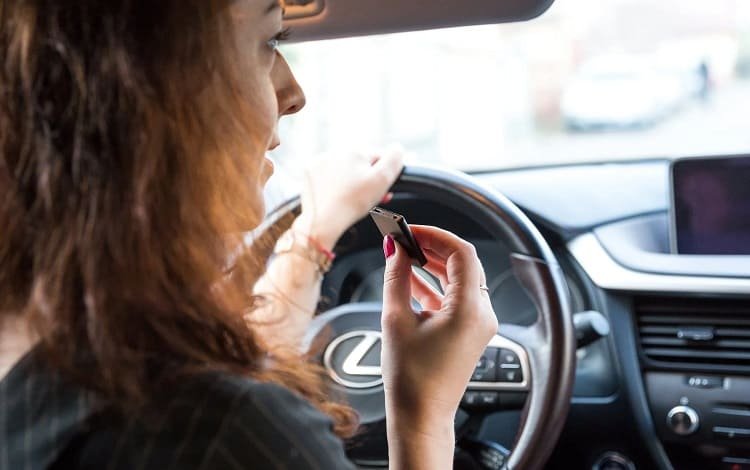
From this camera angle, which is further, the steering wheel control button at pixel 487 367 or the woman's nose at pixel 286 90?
the steering wheel control button at pixel 487 367

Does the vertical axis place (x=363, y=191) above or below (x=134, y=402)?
above

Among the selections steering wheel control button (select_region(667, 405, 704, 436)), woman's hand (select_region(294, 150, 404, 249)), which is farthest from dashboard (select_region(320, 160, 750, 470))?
woman's hand (select_region(294, 150, 404, 249))

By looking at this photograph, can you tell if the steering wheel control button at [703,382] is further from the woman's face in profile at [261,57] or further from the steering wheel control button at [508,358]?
the woman's face in profile at [261,57]

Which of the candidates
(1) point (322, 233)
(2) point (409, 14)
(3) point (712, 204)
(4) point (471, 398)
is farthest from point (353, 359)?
(3) point (712, 204)

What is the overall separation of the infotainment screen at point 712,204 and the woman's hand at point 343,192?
666 millimetres

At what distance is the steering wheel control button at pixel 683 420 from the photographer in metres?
1.68

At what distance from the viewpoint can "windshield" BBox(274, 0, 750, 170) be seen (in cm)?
222

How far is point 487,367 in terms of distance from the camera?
1.52 metres

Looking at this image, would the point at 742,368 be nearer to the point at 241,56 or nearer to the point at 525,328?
the point at 525,328

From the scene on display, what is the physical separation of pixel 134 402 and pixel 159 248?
109 millimetres

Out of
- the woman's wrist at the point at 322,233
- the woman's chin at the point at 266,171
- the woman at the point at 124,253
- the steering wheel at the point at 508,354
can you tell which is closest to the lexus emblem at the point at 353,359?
the steering wheel at the point at 508,354

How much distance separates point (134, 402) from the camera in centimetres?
62

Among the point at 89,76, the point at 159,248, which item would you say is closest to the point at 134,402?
the point at 159,248

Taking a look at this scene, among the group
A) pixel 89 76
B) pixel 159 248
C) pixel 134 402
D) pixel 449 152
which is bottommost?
pixel 134 402
